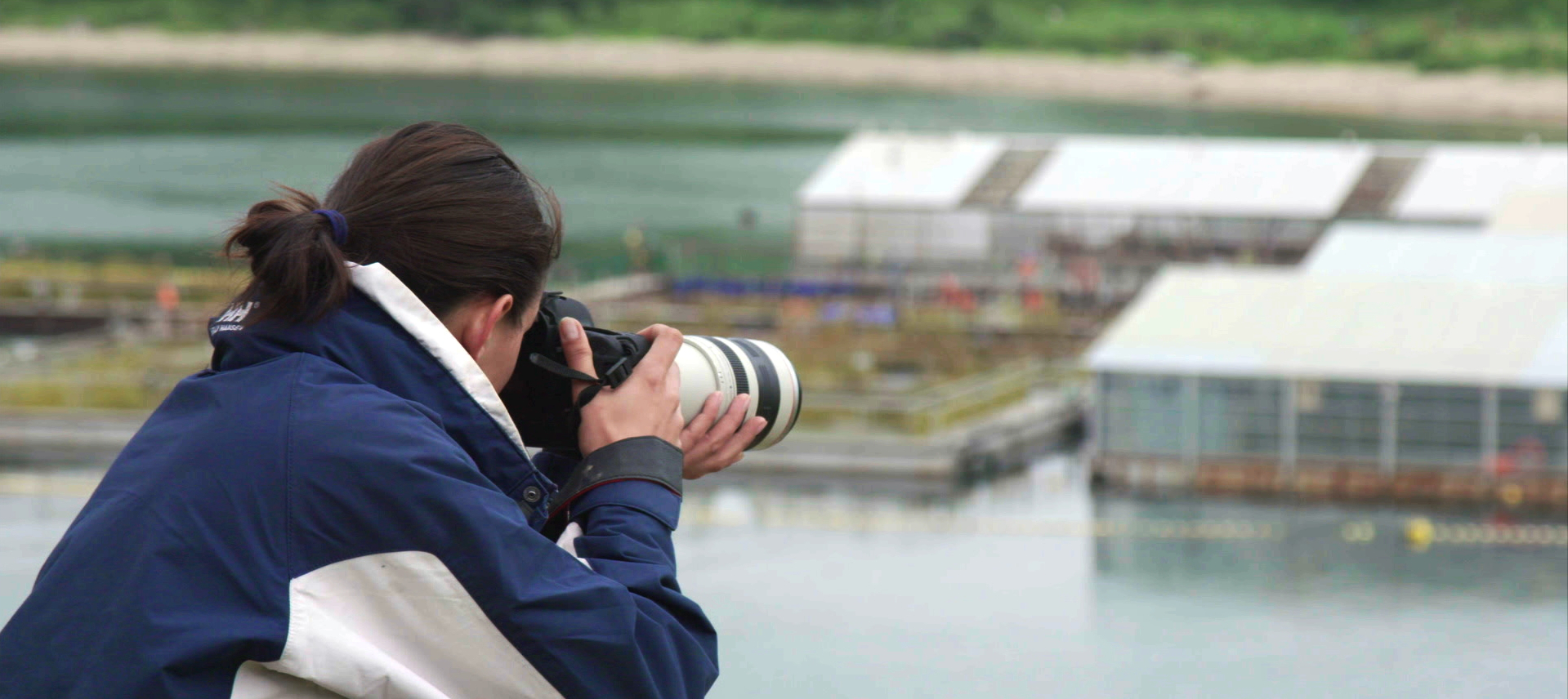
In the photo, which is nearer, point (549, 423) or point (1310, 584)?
point (549, 423)

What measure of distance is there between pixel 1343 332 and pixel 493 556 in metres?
15.3

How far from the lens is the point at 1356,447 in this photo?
49.0ft

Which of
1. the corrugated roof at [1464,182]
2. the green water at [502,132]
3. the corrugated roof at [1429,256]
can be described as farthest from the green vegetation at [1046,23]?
the corrugated roof at [1429,256]

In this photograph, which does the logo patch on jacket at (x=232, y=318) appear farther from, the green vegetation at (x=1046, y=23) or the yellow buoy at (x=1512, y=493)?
the green vegetation at (x=1046, y=23)

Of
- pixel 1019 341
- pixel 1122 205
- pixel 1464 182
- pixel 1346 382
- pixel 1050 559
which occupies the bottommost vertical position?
pixel 1050 559

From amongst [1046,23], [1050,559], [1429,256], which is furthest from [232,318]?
[1046,23]

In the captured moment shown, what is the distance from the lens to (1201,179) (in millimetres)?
22953

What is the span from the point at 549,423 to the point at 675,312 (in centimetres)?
1973

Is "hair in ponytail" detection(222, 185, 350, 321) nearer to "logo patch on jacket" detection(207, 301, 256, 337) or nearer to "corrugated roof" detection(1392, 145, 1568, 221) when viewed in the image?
"logo patch on jacket" detection(207, 301, 256, 337)

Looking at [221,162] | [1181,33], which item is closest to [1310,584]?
[221,162]

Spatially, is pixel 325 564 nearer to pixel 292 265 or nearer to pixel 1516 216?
pixel 292 265

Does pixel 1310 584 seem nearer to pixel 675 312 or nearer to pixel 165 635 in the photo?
pixel 675 312

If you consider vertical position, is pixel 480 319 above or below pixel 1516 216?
above

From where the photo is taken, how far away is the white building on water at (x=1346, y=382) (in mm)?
14398
